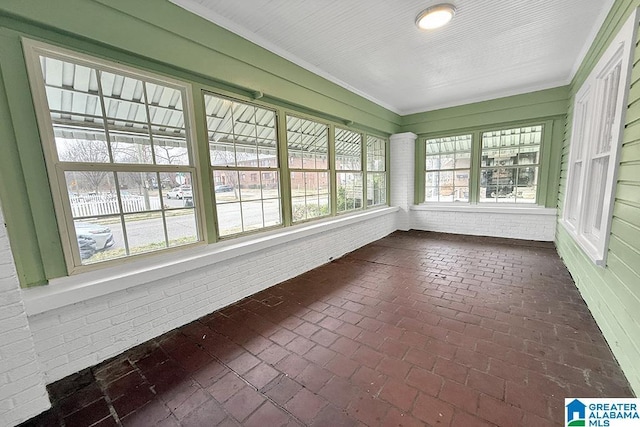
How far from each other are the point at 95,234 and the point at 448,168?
6.42 meters

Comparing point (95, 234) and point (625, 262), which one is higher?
point (95, 234)

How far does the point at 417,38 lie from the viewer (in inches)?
116

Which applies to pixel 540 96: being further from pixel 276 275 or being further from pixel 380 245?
pixel 276 275

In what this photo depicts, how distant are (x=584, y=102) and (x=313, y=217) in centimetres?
411

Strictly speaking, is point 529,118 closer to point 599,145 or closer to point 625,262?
point 599,145

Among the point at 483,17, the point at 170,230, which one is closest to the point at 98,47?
the point at 170,230

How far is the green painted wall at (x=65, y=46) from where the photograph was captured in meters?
1.63

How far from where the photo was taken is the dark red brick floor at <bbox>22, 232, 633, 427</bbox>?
151 centimetres

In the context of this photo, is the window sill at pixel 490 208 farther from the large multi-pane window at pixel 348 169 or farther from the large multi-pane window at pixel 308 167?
the large multi-pane window at pixel 308 167

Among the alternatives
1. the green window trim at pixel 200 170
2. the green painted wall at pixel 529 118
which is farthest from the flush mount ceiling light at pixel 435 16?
the green painted wall at pixel 529 118

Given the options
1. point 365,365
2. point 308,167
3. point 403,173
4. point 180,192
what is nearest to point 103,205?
point 180,192

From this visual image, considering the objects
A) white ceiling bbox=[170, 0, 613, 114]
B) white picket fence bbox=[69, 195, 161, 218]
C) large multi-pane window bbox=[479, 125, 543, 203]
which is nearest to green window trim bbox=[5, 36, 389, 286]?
white picket fence bbox=[69, 195, 161, 218]

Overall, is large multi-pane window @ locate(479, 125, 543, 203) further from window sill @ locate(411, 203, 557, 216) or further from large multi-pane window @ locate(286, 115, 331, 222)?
large multi-pane window @ locate(286, 115, 331, 222)

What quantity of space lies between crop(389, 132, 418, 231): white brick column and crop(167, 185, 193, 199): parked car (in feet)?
16.3
